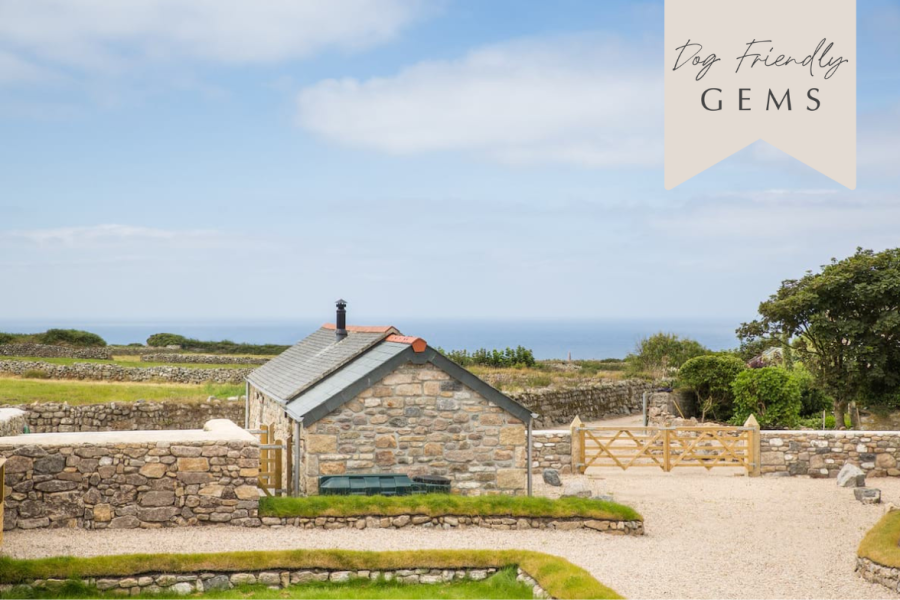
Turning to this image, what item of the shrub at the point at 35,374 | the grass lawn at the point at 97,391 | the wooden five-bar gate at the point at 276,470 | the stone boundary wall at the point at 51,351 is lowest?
the wooden five-bar gate at the point at 276,470

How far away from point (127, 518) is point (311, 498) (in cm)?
272

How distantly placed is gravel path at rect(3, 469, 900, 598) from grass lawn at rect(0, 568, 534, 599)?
0.95 m

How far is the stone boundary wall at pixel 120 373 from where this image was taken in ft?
106

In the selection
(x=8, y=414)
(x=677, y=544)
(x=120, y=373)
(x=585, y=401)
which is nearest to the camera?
Answer: (x=677, y=544)

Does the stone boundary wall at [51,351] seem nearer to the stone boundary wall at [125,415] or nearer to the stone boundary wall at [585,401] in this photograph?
the stone boundary wall at [125,415]

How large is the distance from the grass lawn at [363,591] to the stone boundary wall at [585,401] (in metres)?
17.4

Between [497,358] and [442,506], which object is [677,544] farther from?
[497,358]

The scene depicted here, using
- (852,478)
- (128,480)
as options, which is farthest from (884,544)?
(128,480)

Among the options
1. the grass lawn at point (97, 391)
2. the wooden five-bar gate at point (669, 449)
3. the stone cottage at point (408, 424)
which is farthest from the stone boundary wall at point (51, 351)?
the stone cottage at point (408, 424)

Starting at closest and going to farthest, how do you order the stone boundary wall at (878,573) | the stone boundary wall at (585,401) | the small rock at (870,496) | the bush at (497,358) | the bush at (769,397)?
1. the stone boundary wall at (878,573)
2. the small rock at (870,496)
3. the bush at (769,397)
4. the stone boundary wall at (585,401)
5. the bush at (497,358)

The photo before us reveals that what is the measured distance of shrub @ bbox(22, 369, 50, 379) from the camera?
103 ft

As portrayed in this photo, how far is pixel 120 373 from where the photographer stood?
32.8 metres

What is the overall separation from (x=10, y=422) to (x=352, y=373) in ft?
18.4

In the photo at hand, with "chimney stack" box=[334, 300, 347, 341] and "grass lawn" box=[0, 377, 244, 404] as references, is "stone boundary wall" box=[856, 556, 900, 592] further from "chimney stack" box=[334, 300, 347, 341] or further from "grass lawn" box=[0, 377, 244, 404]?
"grass lawn" box=[0, 377, 244, 404]
